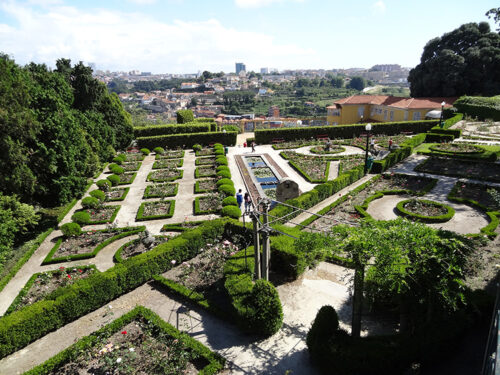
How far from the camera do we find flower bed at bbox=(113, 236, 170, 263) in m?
15.3

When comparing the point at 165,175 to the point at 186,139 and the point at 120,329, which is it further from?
the point at 120,329

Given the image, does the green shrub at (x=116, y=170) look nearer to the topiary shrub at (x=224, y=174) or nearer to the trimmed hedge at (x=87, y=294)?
the topiary shrub at (x=224, y=174)

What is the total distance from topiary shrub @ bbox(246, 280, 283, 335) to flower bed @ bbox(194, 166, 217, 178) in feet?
59.0

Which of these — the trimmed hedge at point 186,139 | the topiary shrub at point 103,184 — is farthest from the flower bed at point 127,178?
the trimmed hedge at point 186,139

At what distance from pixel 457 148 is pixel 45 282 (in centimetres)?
3178

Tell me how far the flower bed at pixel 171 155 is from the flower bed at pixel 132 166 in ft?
8.26

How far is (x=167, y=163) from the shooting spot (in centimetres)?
3130

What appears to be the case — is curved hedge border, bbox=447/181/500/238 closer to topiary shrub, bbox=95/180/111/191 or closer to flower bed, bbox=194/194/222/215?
flower bed, bbox=194/194/222/215

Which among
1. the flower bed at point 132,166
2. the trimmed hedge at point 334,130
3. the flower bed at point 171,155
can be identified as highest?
the trimmed hedge at point 334,130

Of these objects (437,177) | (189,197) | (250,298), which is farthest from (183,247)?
(437,177)

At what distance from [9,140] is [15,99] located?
242 cm

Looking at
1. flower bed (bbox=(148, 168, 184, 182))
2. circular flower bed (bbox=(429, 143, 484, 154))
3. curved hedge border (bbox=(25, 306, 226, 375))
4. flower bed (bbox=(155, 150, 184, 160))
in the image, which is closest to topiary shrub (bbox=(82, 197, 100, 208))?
flower bed (bbox=(148, 168, 184, 182))

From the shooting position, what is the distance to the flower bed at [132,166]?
29828 mm

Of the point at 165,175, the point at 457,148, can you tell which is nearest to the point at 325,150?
the point at 457,148
